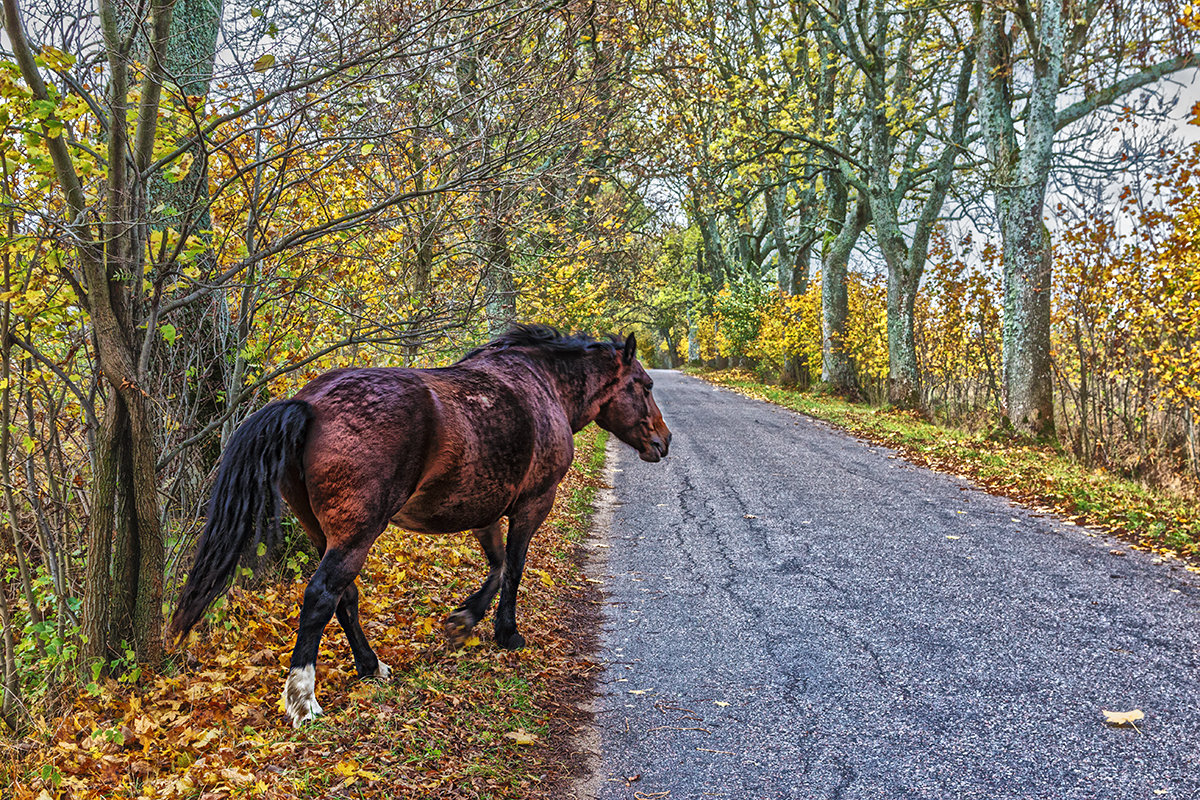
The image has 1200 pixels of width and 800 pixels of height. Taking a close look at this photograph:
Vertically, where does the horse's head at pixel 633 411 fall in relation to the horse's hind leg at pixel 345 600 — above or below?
above

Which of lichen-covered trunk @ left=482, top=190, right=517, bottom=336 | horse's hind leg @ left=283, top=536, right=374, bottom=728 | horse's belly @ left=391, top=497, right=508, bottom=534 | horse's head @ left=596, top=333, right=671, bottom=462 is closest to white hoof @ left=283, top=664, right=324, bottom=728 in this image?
horse's hind leg @ left=283, top=536, right=374, bottom=728

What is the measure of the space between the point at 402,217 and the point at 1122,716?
461 cm

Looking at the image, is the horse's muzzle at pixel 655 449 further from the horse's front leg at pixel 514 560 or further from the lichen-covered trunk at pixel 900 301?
the lichen-covered trunk at pixel 900 301

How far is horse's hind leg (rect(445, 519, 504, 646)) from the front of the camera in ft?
15.6

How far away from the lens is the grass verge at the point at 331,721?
3.18m

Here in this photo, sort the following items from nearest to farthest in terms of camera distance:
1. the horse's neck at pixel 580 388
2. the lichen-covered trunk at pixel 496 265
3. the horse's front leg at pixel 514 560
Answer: the horse's front leg at pixel 514 560 < the horse's neck at pixel 580 388 < the lichen-covered trunk at pixel 496 265

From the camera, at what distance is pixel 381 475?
3594mm

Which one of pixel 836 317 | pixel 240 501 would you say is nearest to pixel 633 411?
pixel 240 501

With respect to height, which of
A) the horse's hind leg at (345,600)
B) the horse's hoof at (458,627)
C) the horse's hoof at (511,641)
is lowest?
the horse's hoof at (511,641)

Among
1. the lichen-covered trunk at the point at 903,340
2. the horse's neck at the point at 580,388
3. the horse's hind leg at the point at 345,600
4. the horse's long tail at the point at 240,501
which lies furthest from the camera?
the lichen-covered trunk at the point at 903,340

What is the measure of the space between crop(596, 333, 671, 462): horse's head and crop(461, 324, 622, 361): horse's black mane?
319mm

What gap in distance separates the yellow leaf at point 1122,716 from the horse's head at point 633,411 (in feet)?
10.3

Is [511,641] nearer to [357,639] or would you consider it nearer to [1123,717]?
[357,639]

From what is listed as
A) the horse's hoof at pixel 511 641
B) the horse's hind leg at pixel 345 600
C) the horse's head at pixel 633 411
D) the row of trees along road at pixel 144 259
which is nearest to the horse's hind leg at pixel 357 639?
the horse's hind leg at pixel 345 600
